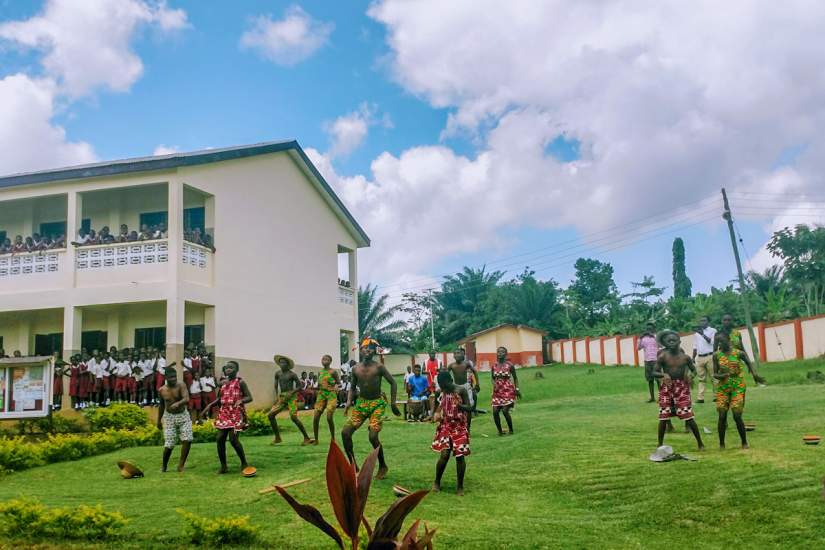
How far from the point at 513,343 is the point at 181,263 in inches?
1065

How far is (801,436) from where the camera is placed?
11.5 meters

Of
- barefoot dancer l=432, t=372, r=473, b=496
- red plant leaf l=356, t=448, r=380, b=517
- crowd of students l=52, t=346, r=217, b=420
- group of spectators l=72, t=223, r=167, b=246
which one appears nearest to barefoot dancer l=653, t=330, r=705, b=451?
barefoot dancer l=432, t=372, r=473, b=496

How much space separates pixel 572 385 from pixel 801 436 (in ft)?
45.4

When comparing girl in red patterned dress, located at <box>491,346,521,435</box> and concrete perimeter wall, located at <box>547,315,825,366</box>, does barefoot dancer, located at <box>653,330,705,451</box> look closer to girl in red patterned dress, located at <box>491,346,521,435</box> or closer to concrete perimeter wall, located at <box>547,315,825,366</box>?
girl in red patterned dress, located at <box>491,346,521,435</box>

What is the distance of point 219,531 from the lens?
723 cm

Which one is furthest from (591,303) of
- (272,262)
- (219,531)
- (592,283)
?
(219,531)

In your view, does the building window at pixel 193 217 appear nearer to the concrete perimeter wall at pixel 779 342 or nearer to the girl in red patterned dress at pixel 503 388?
the girl in red patterned dress at pixel 503 388

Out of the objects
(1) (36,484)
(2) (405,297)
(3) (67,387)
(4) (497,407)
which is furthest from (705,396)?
(2) (405,297)

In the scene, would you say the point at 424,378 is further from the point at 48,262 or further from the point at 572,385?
the point at 48,262

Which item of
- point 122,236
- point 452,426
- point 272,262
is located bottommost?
point 452,426

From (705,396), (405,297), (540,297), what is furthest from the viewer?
(405,297)

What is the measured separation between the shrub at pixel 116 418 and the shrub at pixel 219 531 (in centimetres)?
1044

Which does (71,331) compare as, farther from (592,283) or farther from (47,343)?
(592,283)

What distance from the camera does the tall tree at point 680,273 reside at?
184ft
